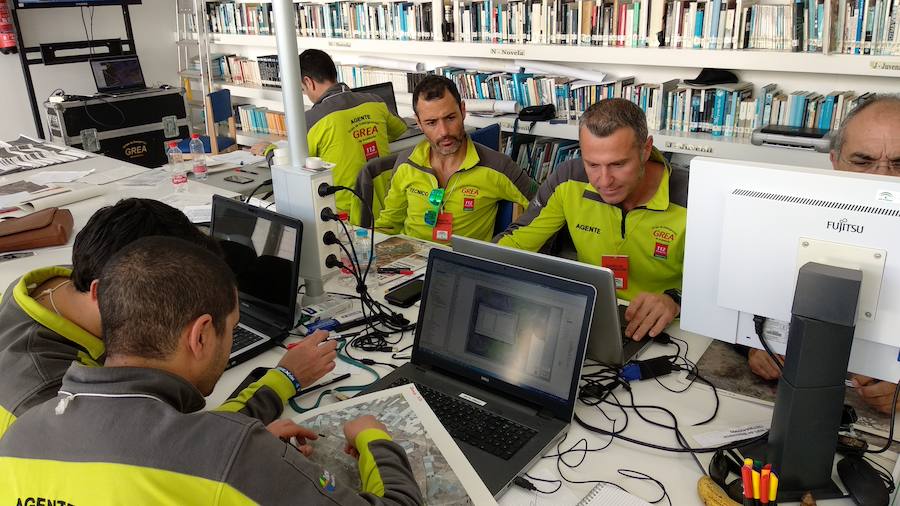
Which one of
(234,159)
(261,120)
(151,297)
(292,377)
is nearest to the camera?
(151,297)

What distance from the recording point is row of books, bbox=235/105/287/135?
6215 millimetres

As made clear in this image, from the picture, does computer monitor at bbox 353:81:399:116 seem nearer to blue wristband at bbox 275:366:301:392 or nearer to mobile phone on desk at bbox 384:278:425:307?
mobile phone on desk at bbox 384:278:425:307

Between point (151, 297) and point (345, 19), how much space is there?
15.3 ft

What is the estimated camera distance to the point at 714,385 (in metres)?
1.58

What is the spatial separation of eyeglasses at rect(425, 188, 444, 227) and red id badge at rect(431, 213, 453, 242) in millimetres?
19

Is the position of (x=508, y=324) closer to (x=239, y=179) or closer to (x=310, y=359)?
(x=310, y=359)

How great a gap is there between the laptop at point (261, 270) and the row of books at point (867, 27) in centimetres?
276

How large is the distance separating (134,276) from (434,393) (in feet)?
2.40

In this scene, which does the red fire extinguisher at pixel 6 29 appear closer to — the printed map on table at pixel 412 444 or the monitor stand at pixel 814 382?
the printed map on table at pixel 412 444

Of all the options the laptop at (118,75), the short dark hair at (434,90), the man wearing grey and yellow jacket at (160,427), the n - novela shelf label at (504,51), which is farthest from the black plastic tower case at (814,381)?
the laptop at (118,75)

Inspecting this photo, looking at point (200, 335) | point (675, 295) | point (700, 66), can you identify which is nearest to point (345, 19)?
point (700, 66)

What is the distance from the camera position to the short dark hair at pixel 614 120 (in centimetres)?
210

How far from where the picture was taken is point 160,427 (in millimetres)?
958

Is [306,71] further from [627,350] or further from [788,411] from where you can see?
[788,411]
